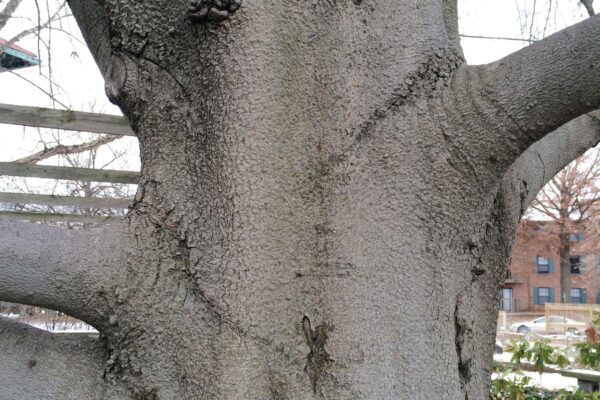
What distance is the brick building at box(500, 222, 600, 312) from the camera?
2528 cm

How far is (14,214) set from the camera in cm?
409

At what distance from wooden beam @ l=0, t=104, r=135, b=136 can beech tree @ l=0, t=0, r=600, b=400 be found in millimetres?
2235

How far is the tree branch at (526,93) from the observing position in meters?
1.21

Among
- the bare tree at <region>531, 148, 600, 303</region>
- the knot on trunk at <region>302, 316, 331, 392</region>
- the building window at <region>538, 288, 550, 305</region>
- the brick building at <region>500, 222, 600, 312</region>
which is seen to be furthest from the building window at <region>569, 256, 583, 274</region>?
the knot on trunk at <region>302, 316, 331, 392</region>

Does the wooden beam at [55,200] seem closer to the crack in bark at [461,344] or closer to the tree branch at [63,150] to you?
the tree branch at [63,150]

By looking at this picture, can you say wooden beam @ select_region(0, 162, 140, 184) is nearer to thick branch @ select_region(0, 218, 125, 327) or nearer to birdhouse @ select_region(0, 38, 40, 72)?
birdhouse @ select_region(0, 38, 40, 72)

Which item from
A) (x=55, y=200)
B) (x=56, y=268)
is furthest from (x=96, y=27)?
(x=55, y=200)

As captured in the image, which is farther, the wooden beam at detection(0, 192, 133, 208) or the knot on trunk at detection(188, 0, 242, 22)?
the wooden beam at detection(0, 192, 133, 208)

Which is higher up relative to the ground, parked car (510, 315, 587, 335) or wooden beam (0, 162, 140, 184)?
wooden beam (0, 162, 140, 184)

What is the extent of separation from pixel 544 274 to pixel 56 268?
3914 centimetres

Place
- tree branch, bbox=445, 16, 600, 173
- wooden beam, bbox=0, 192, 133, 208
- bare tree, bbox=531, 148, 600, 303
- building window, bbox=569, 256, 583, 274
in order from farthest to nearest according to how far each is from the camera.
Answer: building window, bbox=569, 256, 583, 274 < bare tree, bbox=531, 148, 600, 303 < wooden beam, bbox=0, 192, 133, 208 < tree branch, bbox=445, 16, 600, 173

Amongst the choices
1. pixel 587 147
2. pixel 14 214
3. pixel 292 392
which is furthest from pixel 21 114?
pixel 587 147

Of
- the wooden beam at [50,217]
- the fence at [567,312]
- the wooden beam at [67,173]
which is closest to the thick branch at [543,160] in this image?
the wooden beam at [67,173]

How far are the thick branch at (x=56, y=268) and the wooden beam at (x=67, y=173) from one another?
255 centimetres
